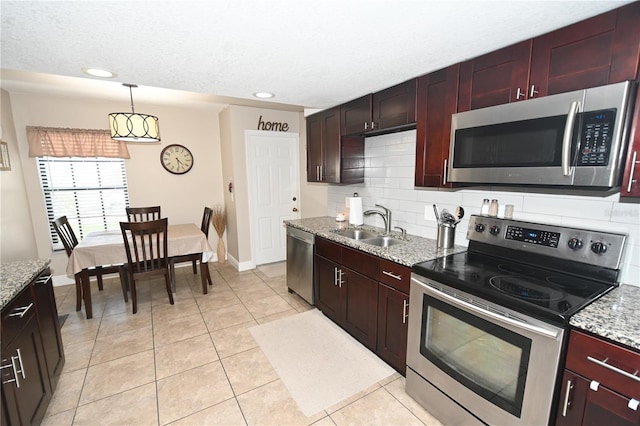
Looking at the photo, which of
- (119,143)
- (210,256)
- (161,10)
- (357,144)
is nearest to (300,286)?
(210,256)

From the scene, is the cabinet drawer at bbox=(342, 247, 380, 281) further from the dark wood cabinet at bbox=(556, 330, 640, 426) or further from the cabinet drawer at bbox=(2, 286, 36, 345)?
the cabinet drawer at bbox=(2, 286, 36, 345)

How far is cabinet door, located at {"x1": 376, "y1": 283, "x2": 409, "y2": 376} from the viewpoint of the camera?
79.3 inches

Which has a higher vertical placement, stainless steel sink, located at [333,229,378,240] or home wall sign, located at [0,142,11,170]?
home wall sign, located at [0,142,11,170]

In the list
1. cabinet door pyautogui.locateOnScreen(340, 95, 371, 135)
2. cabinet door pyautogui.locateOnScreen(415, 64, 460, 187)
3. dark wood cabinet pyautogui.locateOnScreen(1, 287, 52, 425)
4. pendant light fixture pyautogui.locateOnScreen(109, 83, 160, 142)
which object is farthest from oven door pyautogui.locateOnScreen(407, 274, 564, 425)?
pendant light fixture pyautogui.locateOnScreen(109, 83, 160, 142)

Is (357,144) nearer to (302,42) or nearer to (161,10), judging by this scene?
(302,42)

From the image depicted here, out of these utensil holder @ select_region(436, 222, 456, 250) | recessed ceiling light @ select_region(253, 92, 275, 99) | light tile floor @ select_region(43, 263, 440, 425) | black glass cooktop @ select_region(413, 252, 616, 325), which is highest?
recessed ceiling light @ select_region(253, 92, 275, 99)

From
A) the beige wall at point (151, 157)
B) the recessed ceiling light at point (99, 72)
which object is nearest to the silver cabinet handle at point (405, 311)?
the recessed ceiling light at point (99, 72)

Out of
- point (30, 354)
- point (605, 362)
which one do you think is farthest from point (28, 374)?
point (605, 362)

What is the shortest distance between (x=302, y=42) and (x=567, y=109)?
1406 mm

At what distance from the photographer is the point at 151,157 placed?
429cm

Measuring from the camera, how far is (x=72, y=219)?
13.1 feet

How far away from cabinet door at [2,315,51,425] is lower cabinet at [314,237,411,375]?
82.9 inches

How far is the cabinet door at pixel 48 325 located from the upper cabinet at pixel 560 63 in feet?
9.92

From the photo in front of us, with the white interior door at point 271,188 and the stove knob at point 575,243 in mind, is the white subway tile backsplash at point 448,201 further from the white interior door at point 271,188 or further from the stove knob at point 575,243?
the white interior door at point 271,188
